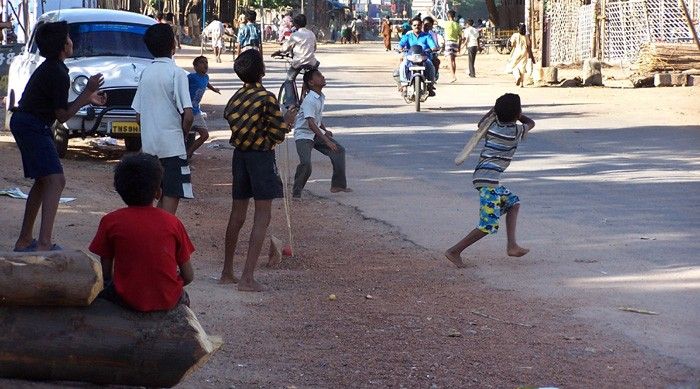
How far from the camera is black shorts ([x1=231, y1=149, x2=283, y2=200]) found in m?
7.63

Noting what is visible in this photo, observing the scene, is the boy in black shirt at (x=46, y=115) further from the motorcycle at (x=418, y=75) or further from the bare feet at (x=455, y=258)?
the motorcycle at (x=418, y=75)

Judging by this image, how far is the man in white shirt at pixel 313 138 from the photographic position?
444 inches

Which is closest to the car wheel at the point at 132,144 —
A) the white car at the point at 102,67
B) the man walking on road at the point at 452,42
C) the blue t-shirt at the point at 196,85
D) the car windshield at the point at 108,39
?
the white car at the point at 102,67

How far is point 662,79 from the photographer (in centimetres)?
2861

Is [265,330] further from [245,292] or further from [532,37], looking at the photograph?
[532,37]

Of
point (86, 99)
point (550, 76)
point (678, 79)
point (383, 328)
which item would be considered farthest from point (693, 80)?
point (383, 328)

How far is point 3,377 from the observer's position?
16.3 feet

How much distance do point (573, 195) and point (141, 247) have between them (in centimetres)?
740

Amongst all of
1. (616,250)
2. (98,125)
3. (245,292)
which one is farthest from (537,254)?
(98,125)

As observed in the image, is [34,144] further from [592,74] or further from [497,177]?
[592,74]

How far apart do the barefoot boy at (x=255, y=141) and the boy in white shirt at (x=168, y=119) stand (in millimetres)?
592

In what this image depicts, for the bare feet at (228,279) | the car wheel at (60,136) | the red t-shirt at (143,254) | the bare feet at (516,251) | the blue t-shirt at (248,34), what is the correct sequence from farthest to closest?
the blue t-shirt at (248,34), the car wheel at (60,136), the bare feet at (516,251), the bare feet at (228,279), the red t-shirt at (143,254)

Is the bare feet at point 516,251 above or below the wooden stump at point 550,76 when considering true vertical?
below

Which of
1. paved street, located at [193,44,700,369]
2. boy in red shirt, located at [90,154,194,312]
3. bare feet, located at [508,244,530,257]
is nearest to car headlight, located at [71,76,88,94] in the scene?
paved street, located at [193,44,700,369]
